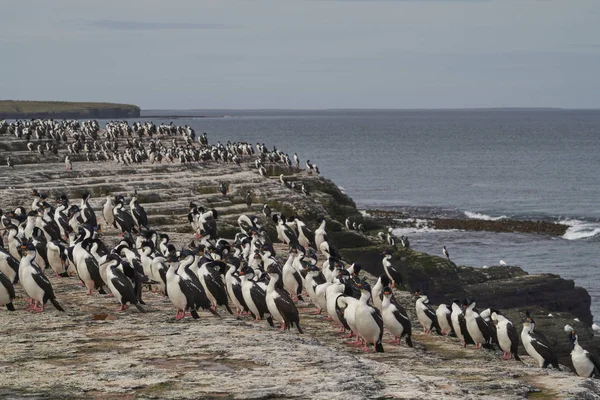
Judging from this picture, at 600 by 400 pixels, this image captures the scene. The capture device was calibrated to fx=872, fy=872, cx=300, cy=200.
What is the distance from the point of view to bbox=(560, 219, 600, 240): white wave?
2493 inches

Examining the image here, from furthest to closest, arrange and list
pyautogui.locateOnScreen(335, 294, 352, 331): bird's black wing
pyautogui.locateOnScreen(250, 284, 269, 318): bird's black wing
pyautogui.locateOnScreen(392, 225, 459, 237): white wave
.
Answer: pyautogui.locateOnScreen(392, 225, 459, 237): white wave
pyautogui.locateOnScreen(250, 284, 269, 318): bird's black wing
pyautogui.locateOnScreen(335, 294, 352, 331): bird's black wing

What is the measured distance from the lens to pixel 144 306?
20234 mm

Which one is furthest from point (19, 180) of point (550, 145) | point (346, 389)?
point (550, 145)

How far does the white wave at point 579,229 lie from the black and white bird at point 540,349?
4340 cm

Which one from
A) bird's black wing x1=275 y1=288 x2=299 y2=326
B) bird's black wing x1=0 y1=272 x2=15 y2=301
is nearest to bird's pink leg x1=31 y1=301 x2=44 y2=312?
bird's black wing x1=0 y1=272 x2=15 y2=301

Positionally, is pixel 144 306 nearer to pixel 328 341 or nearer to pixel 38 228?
pixel 328 341

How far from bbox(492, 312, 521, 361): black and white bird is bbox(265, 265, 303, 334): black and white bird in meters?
5.30

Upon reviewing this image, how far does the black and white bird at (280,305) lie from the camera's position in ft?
61.6

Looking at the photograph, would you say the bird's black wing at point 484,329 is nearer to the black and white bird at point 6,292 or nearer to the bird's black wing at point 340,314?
the bird's black wing at point 340,314

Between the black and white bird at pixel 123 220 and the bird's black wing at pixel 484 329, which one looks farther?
the black and white bird at pixel 123 220

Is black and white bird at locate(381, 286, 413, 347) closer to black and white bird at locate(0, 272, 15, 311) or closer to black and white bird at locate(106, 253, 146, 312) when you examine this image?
black and white bird at locate(106, 253, 146, 312)

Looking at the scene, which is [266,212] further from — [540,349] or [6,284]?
[6,284]

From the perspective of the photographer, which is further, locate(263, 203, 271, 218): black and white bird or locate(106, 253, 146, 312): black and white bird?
locate(263, 203, 271, 218): black and white bird

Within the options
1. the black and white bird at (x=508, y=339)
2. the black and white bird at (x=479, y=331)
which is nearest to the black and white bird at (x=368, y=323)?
the black and white bird at (x=508, y=339)
